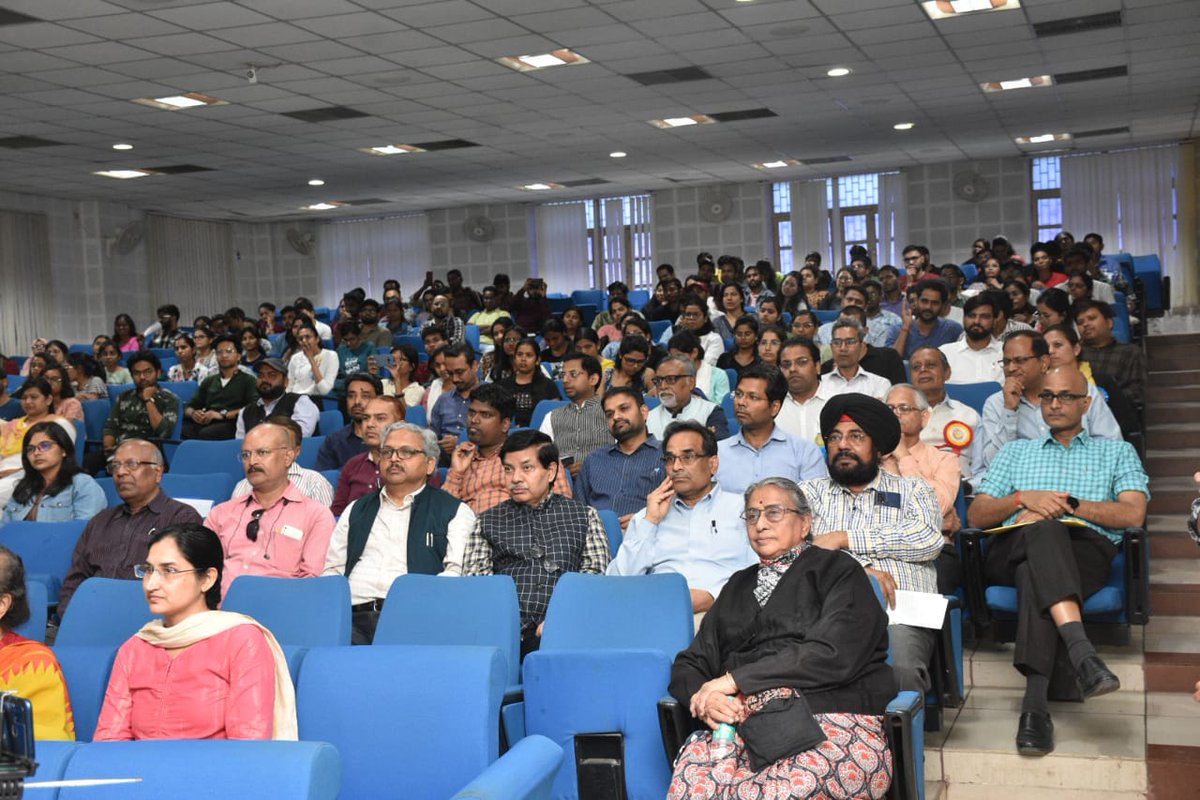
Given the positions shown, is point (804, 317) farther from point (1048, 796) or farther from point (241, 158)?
point (241, 158)

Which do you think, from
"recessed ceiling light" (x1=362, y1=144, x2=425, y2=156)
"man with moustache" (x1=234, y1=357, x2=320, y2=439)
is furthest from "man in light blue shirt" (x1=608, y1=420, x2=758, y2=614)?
"recessed ceiling light" (x1=362, y1=144, x2=425, y2=156)

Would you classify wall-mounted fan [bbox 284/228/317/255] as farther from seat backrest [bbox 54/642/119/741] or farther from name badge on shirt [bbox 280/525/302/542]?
seat backrest [bbox 54/642/119/741]

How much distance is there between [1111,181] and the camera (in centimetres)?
1673

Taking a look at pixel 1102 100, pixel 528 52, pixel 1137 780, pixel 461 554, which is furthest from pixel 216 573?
pixel 1102 100

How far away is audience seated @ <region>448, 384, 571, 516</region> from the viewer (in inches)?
201

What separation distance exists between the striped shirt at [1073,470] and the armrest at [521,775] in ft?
8.51

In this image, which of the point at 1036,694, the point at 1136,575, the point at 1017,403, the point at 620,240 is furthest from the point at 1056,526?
the point at 620,240

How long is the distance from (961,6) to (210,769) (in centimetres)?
783

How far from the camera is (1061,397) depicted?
4.38m

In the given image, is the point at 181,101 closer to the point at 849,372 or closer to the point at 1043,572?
the point at 849,372

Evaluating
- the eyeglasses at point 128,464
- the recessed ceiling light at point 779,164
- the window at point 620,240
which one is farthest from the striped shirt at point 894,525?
the window at point 620,240

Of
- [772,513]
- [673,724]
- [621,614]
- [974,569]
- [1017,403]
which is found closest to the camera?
[673,724]

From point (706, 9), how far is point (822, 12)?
0.82 metres

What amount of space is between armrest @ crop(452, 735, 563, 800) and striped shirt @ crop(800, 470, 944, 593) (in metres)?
1.78
